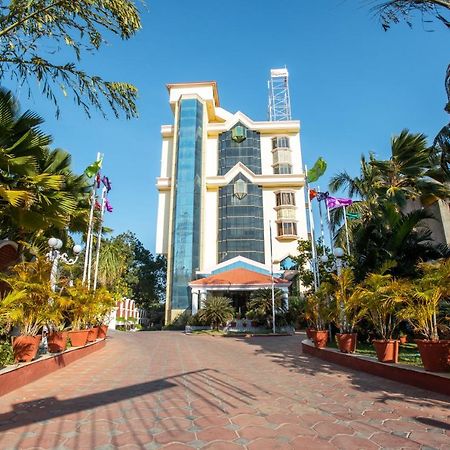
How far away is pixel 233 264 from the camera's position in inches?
1316

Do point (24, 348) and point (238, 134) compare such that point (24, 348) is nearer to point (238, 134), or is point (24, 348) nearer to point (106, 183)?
point (106, 183)

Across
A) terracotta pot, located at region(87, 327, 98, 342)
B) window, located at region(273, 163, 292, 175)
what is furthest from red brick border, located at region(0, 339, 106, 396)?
window, located at region(273, 163, 292, 175)

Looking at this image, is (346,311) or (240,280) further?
(240,280)

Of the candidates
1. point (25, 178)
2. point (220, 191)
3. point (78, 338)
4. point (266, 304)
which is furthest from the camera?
point (220, 191)

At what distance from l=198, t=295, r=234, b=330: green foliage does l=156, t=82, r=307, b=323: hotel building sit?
12.7 m

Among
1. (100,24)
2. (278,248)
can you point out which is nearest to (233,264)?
(278,248)

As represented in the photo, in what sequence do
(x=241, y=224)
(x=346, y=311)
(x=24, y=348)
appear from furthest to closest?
(x=241, y=224) → (x=346, y=311) → (x=24, y=348)

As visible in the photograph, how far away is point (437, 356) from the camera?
600 centimetres

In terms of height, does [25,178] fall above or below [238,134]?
below

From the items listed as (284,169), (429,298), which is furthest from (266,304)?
(284,169)

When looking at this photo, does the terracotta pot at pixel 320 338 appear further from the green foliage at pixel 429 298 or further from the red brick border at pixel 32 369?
the red brick border at pixel 32 369

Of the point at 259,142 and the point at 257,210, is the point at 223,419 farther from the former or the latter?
the point at 259,142

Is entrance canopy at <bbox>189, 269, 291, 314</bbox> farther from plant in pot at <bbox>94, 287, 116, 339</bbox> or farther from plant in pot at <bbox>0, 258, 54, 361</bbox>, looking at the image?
plant in pot at <bbox>0, 258, 54, 361</bbox>

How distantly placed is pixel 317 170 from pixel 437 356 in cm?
1040
